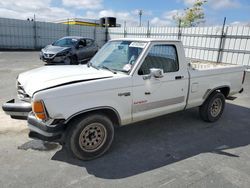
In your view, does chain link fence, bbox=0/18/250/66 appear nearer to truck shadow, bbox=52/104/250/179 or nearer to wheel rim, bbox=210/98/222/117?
truck shadow, bbox=52/104/250/179

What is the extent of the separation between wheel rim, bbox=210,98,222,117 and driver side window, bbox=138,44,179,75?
155 centimetres

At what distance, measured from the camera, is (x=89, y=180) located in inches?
115

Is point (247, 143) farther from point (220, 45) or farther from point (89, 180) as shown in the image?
point (220, 45)

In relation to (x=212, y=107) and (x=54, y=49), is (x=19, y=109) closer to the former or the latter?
(x=212, y=107)

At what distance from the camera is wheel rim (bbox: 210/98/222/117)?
502 cm

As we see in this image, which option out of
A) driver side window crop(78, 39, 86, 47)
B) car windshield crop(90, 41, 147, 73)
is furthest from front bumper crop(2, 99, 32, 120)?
driver side window crop(78, 39, 86, 47)

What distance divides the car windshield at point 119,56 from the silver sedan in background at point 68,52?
736cm

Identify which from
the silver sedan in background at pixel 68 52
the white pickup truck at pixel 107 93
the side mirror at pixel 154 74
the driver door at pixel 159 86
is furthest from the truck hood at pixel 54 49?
the side mirror at pixel 154 74

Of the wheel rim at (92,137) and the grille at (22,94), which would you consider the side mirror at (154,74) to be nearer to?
the wheel rim at (92,137)

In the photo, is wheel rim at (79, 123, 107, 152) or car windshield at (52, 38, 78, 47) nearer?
wheel rim at (79, 123, 107, 152)

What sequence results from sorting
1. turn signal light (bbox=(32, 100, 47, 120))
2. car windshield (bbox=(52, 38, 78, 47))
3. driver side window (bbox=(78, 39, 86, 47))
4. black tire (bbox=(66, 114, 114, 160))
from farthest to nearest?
driver side window (bbox=(78, 39, 86, 47)), car windshield (bbox=(52, 38, 78, 47)), black tire (bbox=(66, 114, 114, 160)), turn signal light (bbox=(32, 100, 47, 120))

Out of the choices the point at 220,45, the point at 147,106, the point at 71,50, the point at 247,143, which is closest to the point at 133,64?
the point at 147,106

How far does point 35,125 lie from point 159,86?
6.75ft

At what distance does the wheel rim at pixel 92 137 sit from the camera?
3.28 metres
